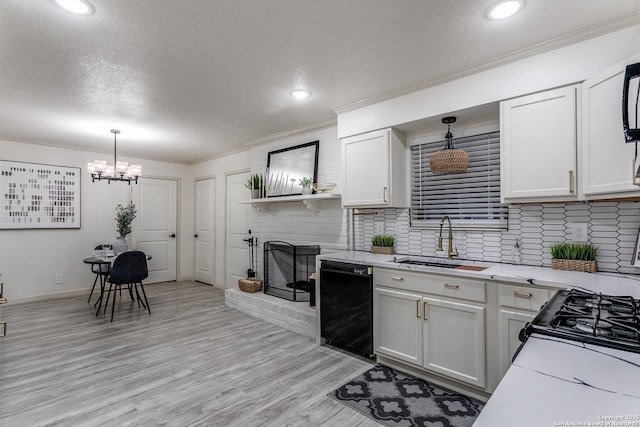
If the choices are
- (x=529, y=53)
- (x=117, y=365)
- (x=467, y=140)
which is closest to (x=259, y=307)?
(x=117, y=365)

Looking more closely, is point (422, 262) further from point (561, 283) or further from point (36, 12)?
point (36, 12)

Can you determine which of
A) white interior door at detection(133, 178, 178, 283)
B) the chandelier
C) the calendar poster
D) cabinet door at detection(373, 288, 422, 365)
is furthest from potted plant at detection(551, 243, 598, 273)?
the calendar poster

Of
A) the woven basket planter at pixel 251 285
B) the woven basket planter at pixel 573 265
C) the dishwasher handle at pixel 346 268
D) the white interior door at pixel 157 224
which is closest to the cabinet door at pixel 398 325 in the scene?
the dishwasher handle at pixel 346 268

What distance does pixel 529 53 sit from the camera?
2.31m

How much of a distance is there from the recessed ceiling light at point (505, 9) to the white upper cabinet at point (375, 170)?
131 cm

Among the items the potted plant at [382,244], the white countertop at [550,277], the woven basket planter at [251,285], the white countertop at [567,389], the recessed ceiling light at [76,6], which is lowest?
the woven basket planter at [251,285]

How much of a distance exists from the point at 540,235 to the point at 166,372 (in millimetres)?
3218

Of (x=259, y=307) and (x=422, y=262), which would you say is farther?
(x=259, y=307)

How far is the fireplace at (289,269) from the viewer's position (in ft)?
13.5

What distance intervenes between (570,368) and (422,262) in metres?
2.13

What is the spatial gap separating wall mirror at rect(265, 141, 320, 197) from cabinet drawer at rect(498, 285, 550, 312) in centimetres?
251

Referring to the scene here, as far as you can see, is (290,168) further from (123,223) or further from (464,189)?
(123,223)

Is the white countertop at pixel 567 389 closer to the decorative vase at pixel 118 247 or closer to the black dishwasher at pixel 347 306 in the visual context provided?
the black dishwasher at pixel 347 306

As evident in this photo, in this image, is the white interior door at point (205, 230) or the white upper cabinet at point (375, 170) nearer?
the white upper cabinet at point (375, 170)
